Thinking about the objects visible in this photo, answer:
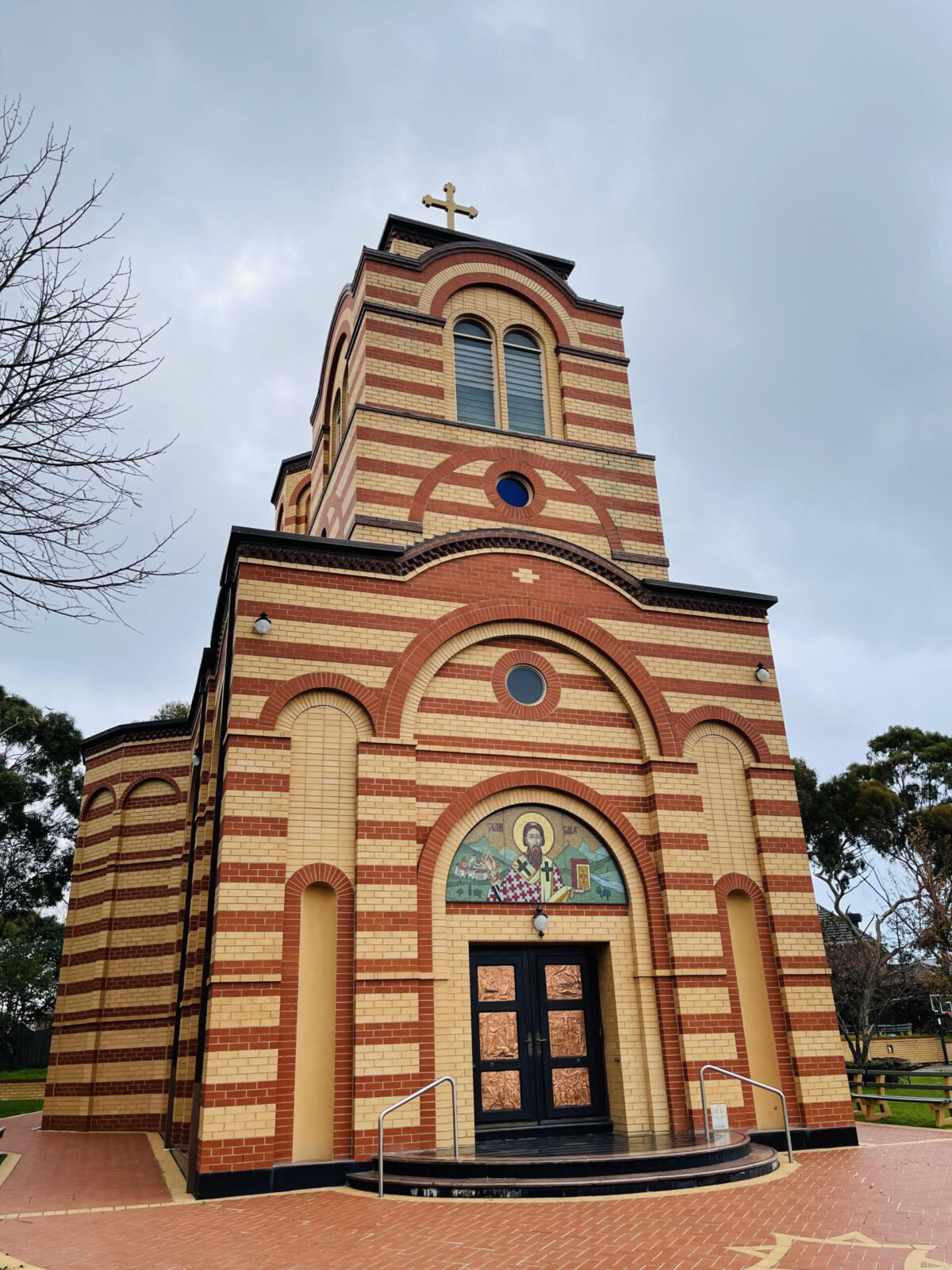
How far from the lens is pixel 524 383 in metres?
17.8

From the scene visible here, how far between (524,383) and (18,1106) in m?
Answer: 22.4

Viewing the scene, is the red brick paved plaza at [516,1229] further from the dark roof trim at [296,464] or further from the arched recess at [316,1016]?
the dark roof trim at [296,464]

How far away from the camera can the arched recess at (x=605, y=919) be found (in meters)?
12.7

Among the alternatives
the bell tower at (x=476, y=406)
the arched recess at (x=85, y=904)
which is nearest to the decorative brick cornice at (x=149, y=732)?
the arched recess at (x=85, y=904)

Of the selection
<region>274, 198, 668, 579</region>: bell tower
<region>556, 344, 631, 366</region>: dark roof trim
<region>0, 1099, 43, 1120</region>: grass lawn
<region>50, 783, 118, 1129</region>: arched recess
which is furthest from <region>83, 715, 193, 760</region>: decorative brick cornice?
<region>556, 344, 631, 366</region>: dark roof trim

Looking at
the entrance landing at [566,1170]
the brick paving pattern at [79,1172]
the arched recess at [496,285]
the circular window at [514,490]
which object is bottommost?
the brick paving pattern at [79,1172]

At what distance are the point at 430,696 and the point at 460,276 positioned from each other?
28.4 ft

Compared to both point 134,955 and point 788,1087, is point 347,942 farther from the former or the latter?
point 134,955

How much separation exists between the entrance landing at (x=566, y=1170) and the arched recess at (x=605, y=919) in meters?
A: 1.70

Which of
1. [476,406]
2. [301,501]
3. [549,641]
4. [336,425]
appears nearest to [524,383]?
[476,406]

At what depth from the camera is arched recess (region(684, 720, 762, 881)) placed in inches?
575

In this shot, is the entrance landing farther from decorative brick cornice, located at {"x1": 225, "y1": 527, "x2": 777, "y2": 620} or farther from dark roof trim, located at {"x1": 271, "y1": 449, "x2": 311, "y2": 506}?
dark roof trim, located at {"x1": 271, "y1": 449, "x2": 311, "y2": 506}

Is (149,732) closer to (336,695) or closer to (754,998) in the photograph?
(336,695)

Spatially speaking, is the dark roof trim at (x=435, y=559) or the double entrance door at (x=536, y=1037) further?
the dark roof trim at (x=435, y=559)
